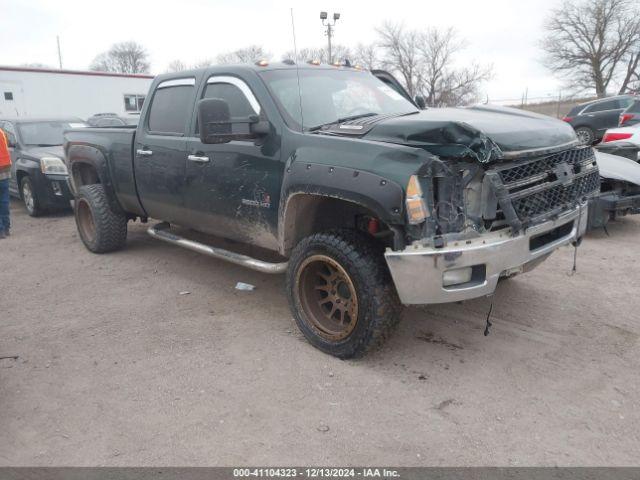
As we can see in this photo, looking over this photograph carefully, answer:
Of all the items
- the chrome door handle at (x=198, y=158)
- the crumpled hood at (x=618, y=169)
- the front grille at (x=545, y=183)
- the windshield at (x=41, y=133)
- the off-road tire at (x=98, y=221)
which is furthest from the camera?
the windshield at (x=41, y=133)

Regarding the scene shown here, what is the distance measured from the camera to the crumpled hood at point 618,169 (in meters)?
6.29

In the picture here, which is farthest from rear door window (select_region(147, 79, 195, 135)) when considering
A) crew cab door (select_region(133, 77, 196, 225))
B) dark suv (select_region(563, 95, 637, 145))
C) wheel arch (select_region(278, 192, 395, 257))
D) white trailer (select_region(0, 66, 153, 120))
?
white trailer (select_region(0, 66, 153, 120))

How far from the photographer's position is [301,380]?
345 cm

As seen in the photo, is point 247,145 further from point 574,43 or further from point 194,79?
point 574,43

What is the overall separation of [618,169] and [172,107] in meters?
5.15

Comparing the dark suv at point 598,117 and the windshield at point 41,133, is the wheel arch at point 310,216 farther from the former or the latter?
the dark suv at point 598,117

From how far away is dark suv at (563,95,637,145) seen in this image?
51.8ft

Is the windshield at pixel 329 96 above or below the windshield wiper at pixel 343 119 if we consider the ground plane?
above

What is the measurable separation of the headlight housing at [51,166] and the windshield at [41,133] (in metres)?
0.96

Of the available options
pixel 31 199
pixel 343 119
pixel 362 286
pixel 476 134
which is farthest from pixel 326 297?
pixel 31 199

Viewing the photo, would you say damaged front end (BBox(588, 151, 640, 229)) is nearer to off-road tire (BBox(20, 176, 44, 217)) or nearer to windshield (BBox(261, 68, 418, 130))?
windshield (BBox(261, 68, 418, 130))

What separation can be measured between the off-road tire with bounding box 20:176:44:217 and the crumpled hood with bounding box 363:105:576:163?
23.6 ft

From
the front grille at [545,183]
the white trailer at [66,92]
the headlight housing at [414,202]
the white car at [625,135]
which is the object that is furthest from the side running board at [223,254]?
the white trailer at [66,92]

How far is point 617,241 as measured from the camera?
6.34 meters
